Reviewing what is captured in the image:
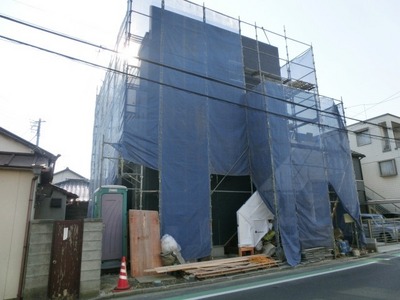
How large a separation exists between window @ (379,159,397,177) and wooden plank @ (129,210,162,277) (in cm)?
2131

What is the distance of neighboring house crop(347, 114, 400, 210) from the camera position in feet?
72.3

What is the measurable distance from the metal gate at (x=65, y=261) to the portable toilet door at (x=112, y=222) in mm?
1919

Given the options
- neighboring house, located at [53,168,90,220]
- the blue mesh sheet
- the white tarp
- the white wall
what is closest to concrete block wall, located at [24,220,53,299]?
the blue mesh sheet

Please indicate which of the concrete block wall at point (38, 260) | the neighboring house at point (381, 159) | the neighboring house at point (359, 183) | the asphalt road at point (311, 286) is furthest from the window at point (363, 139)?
the concrete block wall at point (38, 260)

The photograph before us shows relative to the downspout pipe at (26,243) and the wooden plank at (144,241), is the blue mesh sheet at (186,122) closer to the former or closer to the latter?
the wooden plank at (144,241)

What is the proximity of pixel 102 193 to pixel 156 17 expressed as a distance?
6608 mm

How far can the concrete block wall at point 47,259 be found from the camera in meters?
5.72

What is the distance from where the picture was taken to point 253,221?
991 centimetres

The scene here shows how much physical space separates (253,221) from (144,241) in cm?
396

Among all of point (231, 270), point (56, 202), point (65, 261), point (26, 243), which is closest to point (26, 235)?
point (26, 243)

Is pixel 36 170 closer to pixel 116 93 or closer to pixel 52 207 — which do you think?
pixel 116 93

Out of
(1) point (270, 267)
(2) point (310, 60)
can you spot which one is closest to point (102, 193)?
(1) point (270, 267)

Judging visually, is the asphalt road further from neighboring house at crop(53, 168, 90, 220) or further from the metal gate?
neighboring house at crop(53, 168, 90, 220)

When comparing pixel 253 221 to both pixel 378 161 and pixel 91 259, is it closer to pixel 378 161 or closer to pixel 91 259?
pixel 91 259
